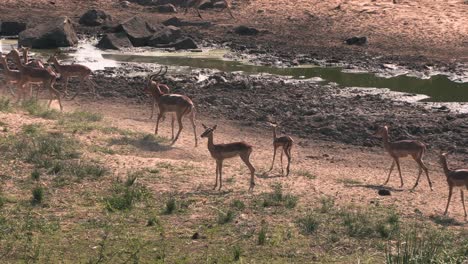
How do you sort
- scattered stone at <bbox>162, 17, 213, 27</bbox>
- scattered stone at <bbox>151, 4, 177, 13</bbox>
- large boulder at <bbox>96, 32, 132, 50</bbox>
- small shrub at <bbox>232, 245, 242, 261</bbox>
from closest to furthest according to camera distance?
small shrub at <bbox>232, 245, 242, 261</bbox>
large boulder at <bbox>96, 32, 132, 50</bbox>
scattered stone at <bbox>162, 17, 213, 27</bbox>
scattered stone at <bbox>151, 4, 177, 13</bbox>

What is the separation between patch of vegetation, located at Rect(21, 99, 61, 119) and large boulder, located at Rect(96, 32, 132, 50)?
394 inches

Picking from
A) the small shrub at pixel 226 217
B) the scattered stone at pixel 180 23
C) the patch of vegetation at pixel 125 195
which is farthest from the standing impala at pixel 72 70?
the small shrub at pixel 226 217

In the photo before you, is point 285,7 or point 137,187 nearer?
point 137,187

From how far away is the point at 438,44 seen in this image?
2958cm

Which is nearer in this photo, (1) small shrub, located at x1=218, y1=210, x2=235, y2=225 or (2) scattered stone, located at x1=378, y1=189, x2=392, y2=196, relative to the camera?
(1) small shrub, located at x1=218, y1=210, x2=235, y2=225

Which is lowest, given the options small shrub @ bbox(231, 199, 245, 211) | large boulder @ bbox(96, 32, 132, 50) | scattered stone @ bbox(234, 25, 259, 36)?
large boulder @ bbox(96, 32, 132, 50)

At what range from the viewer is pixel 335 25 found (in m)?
32.4

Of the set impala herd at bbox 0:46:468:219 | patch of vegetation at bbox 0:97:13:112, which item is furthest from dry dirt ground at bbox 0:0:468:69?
patch of vegetation at bbox 0:97:13:112

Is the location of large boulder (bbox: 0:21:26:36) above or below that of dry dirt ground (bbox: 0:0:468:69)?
below

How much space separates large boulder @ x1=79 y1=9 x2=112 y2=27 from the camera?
112 ft

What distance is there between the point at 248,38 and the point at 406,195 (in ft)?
57.1

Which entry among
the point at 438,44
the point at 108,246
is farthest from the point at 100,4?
the point at 108,246

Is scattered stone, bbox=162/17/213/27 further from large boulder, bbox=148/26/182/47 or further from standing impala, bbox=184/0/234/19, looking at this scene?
large boulder, bbox=148/26/182/47

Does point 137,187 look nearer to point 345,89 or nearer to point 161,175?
point 161,175
